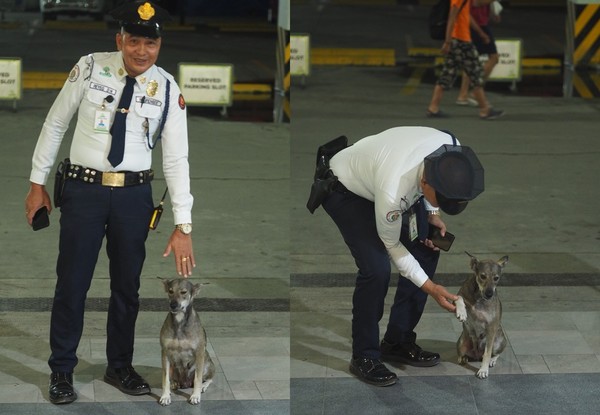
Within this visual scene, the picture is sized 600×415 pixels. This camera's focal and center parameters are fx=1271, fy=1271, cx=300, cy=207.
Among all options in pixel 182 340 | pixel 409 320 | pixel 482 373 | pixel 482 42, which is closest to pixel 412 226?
pixel 409 320

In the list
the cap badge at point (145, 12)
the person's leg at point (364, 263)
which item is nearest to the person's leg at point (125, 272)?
the cap badge at point (145, 12)

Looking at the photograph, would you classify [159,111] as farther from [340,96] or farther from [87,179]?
[340,96]

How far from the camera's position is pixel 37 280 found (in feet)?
24.0

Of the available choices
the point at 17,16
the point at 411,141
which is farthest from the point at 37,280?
the point at 17,16

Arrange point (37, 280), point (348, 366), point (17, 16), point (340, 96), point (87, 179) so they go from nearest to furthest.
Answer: point (87, 179), point (348, 366), point (37, 280), point (340, 96), point (17, 16)

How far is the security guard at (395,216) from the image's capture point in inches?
214

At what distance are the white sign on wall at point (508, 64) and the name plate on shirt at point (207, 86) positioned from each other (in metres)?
3.00

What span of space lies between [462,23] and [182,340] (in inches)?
232

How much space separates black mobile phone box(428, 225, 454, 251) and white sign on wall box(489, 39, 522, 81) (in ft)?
24.2

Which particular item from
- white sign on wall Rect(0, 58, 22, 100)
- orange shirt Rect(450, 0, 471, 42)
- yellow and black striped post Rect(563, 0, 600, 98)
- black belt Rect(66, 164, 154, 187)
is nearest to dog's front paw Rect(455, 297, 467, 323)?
black belt Rect(66, 164, 154, 187)

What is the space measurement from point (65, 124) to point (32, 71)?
319 inches

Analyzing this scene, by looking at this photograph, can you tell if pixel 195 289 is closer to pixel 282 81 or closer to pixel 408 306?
pixel 408 306

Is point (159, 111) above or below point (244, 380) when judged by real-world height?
above

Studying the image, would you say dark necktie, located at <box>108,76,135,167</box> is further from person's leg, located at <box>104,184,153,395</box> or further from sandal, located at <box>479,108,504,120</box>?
sandal, located at <box>479,108,504,120</box>
